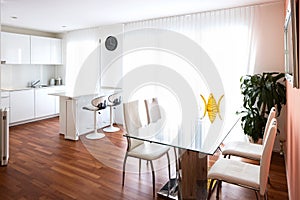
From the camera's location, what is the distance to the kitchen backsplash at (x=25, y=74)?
560cm

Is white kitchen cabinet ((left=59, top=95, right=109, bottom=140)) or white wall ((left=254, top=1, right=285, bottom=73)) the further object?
white kitchen cabinet ((left=59, top=95, right=109, bottom=140))

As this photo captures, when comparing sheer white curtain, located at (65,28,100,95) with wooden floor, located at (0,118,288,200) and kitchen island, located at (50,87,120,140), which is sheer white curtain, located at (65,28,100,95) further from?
wooden floor, located at (0,118,288,200)

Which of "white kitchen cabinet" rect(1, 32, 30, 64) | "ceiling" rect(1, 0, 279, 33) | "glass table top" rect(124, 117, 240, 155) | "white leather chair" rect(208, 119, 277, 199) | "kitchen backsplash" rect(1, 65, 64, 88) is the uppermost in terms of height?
"ceiling" rect(1, 0, 279, 33)

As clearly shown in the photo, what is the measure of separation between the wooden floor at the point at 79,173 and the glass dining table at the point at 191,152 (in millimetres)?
405

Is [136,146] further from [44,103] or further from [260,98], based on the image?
[44,103]

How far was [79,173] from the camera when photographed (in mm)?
2928

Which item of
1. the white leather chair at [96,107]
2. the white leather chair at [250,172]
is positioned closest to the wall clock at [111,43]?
the white leather chair at [96,107]

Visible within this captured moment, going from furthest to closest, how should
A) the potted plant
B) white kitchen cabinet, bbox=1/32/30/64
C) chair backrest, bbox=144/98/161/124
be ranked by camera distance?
white kitchen cabinet, bbox=1/32/30/64 < chair backrest, bbox=144/98/161/124 < the potted plant

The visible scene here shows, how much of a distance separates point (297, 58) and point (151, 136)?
1.56m

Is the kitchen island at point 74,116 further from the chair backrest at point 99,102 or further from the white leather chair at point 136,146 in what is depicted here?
the white leather chair at point 136,146

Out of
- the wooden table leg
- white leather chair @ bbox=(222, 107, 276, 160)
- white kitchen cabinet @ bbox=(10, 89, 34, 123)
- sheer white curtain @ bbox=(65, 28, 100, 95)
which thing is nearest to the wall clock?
sheer white curtain @ bbox=(65, 28, 100, 95)

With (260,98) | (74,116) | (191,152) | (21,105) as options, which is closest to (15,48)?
(21,105)

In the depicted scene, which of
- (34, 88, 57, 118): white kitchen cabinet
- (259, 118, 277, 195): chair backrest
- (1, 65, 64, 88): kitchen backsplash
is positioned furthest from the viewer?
(34, 88, 57, 118): white kitchen cabinet

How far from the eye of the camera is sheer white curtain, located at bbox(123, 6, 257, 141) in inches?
148
